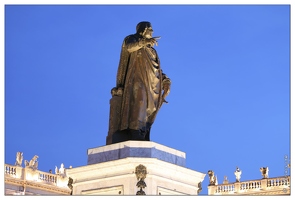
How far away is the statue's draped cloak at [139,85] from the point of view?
13.4 m

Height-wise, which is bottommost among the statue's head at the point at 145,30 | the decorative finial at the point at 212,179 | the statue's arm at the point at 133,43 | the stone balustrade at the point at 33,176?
the statue's arm at the point at 133,43

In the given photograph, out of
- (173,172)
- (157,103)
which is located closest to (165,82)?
(157,103)

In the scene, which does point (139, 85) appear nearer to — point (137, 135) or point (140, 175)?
point (137, 135)

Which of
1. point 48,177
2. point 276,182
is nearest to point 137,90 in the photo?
point 48,177

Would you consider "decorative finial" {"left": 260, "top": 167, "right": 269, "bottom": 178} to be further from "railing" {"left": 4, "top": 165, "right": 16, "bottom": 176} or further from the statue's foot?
the statue's foot

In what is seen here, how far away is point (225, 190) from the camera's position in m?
45.0

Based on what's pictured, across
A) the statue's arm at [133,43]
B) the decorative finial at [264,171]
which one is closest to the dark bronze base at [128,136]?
the statue's arm at [133,43]

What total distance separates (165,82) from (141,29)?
3.56 ft

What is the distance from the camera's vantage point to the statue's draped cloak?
44.0 feet

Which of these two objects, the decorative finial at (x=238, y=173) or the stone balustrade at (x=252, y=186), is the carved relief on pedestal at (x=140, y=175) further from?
the decorative finial at (x=238, y=173)

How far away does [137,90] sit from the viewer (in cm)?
1346

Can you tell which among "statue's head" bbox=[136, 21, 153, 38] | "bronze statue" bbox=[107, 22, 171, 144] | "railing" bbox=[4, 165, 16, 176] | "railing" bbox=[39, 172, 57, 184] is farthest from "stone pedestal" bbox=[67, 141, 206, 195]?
"railing" bbox=[39, 172, 57, 184]

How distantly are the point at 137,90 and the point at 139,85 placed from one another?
0.10 metres

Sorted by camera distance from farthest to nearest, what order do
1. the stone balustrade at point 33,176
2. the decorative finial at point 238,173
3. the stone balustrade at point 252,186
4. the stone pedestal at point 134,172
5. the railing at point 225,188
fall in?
the decorative finial at point 238,173 → the railing at point 225,188 → the stone balustrade at point 252,186 → the stone balustrade at point 33,176 → the stone pedestal at point 134,172
